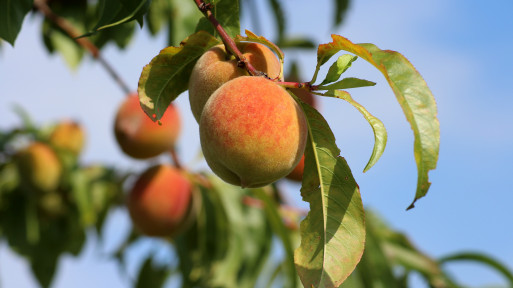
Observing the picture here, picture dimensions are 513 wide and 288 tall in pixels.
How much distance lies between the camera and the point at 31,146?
2.70 meters

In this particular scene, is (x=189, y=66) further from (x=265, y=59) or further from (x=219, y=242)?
(x=219, y=242)

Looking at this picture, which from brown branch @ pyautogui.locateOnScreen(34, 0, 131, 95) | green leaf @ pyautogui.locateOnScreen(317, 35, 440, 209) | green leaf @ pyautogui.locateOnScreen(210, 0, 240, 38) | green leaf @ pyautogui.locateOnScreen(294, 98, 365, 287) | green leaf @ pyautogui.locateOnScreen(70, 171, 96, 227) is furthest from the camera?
→ green leaf @ pyautogui.locateOnScreen(70, 171, 96, 227)

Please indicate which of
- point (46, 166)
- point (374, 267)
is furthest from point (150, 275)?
point (374, 267)

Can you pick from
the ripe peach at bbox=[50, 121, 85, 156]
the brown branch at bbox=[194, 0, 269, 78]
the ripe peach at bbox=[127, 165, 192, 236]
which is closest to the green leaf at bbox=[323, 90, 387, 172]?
the brown branch at bbox=[194, 0, 269, 78]

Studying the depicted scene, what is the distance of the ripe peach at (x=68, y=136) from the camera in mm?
2928

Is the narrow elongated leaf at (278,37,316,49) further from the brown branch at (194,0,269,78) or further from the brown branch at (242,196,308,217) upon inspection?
the brown branch at (194,0,269,78)

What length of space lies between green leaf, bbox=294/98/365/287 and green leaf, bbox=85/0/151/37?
0.92 feet

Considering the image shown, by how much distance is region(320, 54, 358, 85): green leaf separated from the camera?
838mm

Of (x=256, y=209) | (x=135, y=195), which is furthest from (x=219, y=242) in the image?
(x=135, y=195)

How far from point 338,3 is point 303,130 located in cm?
129

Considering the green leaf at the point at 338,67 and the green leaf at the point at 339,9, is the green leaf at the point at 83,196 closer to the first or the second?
the green leaf at the point at 339,9

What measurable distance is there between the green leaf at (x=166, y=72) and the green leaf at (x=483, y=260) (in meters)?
1.83

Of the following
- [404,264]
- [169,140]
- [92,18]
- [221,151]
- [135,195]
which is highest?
[221,151]

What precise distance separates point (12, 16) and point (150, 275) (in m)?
2.06
